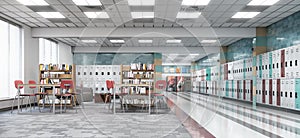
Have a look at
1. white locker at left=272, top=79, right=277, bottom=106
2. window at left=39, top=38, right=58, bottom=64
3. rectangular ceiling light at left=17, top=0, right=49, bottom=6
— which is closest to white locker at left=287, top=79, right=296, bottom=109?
white locker at left=272, top=79, right=277, bottom=106

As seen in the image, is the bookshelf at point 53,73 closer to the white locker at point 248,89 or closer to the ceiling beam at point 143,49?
the ceiling beam at point 143,49

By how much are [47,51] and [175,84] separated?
18.3m

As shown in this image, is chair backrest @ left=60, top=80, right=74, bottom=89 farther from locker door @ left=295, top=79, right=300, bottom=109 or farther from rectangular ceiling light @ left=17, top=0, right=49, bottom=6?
locker door @ left=295, top=79, right=300, bottom=109

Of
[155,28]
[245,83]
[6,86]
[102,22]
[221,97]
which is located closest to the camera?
[6,86]

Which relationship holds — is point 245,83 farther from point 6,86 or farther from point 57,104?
point 6,86

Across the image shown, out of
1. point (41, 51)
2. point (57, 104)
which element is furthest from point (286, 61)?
point (41, 51)

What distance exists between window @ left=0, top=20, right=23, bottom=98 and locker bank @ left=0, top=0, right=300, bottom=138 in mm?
33

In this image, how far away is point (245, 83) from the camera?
1187cm

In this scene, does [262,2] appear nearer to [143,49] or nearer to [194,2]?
[194,2]

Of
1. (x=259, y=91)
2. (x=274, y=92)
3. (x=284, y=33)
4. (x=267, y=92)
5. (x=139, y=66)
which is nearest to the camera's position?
(x=274, y=92)

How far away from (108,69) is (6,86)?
7.41 meters

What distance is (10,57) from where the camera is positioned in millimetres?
9539

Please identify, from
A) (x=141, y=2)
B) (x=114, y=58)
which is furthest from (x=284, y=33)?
(x=114, y=58)

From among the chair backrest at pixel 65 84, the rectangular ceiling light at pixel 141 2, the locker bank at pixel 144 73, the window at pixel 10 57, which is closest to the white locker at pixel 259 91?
the locker bank at pixel 144 73
